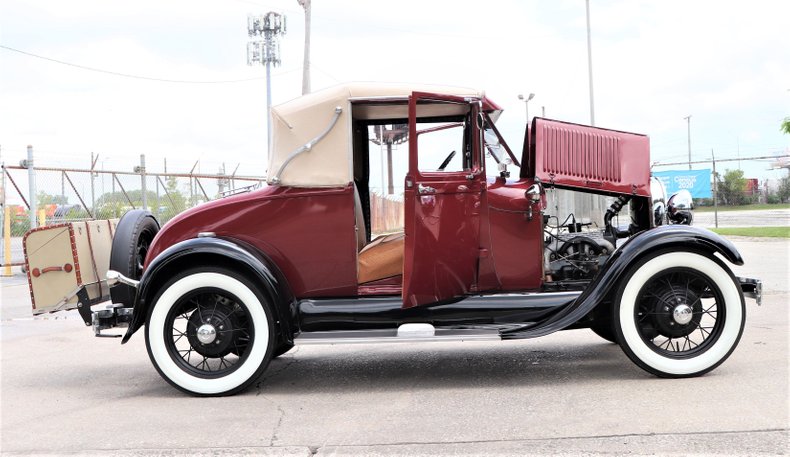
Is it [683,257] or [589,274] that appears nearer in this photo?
[683,257]

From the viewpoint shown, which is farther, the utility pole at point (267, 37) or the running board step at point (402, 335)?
the utility pole at point (267, 37)

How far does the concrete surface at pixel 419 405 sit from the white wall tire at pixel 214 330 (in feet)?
0.47

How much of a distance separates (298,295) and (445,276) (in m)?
1.08

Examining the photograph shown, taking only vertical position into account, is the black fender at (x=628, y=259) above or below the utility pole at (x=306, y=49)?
below

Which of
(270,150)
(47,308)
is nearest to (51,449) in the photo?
(47,308)

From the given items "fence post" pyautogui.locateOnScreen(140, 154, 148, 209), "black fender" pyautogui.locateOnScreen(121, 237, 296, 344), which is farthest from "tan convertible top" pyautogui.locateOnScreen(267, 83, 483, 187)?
"fence post" pyautogui.locateOnScreen(140, 154, 148, 209)

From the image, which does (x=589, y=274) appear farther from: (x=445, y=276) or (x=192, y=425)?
(x=192, y=425)

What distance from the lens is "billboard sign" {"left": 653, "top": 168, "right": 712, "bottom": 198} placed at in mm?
27078

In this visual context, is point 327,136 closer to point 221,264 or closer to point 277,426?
point 221,264

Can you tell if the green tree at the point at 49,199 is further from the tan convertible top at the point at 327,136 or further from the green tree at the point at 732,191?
the green tree at the point at 732,191

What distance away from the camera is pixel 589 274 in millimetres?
5590

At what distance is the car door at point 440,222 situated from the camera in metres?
5.04

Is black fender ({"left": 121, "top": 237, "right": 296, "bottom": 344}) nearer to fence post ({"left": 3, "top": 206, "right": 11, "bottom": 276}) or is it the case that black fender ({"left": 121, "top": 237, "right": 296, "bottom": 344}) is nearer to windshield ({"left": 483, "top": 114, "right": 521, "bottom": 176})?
windshield ({"left": 483, "top": 114, "right": 521, "bottom": 176})

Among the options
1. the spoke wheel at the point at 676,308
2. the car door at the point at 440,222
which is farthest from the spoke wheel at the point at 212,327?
the spoke wheel at the point at 676,308
